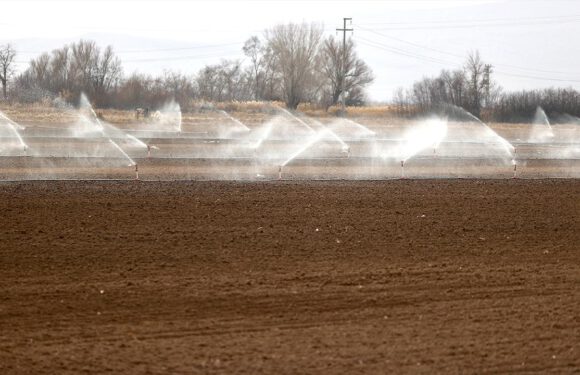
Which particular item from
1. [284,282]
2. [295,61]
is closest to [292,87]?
[295,61]

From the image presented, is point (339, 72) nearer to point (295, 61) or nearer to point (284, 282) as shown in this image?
point (295, 61)

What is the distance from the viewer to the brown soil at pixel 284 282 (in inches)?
425

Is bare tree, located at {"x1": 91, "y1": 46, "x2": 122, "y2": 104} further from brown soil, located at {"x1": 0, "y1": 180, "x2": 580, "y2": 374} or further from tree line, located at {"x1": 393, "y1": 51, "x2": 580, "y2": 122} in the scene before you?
brown soil, located at {"x1": 0, "y1": 180, "x2": 580, "y2": 374}

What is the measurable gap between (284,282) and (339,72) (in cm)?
8408

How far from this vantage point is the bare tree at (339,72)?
96750 mm

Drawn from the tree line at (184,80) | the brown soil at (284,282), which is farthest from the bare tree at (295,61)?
the brown soil at (284,282)

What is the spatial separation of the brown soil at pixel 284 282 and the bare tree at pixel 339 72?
227ft

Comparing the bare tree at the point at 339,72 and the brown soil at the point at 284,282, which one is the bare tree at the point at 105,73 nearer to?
the bare tree at the point at 339,72

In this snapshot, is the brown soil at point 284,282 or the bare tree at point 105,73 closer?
the brown soil at point 284,282

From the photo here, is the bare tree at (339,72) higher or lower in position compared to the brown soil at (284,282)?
higher

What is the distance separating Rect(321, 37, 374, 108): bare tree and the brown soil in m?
69.2

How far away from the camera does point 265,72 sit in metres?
112

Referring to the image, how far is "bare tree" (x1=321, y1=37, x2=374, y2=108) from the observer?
96.8m

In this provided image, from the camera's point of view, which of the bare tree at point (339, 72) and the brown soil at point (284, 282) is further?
the bare tree at point (339, 72)
